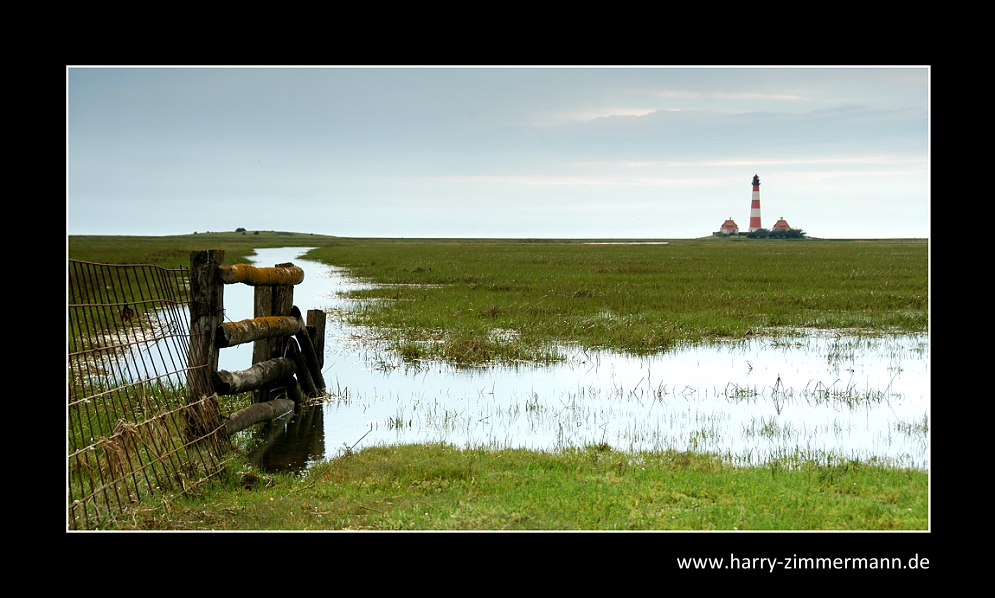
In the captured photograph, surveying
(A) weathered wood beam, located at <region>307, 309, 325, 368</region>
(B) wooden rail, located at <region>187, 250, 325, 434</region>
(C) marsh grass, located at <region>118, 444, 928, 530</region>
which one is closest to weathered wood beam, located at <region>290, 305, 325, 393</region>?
(B) wooden rail, located at <region>187, 250, 325, 434</region>

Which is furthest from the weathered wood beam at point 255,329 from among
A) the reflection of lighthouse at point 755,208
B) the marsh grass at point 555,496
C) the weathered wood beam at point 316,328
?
the reflection of lighthouse at point 755,208

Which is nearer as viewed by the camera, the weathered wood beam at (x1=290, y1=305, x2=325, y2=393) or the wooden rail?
Result: the wooden rail

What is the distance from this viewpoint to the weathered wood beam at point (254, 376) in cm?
954

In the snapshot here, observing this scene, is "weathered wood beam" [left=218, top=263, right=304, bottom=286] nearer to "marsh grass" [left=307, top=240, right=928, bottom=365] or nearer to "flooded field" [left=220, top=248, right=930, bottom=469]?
"flooded field" [left=220, top=248, right=930, bottom=469]

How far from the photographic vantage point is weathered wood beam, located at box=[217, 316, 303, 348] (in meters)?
9.59

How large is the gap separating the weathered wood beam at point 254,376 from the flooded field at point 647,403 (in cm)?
73

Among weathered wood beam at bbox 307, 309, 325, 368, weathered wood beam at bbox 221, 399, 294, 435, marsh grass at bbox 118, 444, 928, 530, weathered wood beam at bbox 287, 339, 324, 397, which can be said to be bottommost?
marsh grass at bbox 118, 444, 928, 530

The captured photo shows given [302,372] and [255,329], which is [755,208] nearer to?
[302,372]

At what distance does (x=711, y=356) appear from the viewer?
17.3m

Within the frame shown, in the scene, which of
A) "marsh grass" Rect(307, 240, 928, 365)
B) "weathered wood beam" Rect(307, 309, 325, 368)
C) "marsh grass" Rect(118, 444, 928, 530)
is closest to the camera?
"marsh grass" Rect(118, 444, 928, 530)

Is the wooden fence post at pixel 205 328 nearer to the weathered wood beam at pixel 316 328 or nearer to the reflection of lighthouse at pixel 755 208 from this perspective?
the weathered wood beam at pixel 316 328

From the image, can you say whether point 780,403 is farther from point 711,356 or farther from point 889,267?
point 889,267

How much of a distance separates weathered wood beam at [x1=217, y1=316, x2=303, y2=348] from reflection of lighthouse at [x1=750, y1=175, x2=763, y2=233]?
152056 mm

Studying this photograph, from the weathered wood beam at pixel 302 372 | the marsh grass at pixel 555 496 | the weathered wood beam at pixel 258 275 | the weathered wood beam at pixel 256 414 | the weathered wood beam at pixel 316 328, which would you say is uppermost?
the weathered wood beam at pixel 258 275
